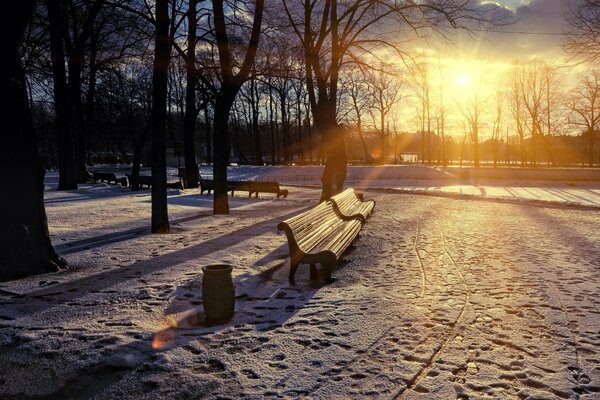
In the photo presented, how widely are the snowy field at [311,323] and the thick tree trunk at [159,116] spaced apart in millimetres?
882

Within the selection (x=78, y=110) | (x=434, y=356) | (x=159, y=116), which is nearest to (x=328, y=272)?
(x=434, y=356)

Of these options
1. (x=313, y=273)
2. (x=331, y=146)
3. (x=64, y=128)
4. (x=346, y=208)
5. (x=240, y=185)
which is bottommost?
(x=313, y=273)

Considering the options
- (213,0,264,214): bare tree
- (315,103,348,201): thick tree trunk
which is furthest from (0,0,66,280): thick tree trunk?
(315,103,348,201): thick tree trunk

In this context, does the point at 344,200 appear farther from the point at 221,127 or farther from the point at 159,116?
the point at 159,116

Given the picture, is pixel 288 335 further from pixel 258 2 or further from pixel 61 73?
pixel 61 73

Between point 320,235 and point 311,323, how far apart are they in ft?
8.86

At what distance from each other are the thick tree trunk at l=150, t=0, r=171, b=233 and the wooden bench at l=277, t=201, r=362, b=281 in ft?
11.0

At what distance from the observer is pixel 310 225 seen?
717 centimetres

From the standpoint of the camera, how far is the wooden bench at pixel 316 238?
19.7 feet

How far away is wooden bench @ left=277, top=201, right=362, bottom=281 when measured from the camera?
6.02 meters

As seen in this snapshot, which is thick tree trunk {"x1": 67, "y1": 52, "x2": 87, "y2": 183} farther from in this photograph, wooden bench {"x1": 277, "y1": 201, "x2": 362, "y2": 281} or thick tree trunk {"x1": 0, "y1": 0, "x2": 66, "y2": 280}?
wooden bench {"x1": 277, "y1": 201, "x2": 362, "y2": 281}

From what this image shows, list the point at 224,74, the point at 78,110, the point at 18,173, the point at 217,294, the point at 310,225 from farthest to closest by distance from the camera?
the point at 78,110, the point at 224,74, the point at 310,225, the point at 18,173, the point at 217,294

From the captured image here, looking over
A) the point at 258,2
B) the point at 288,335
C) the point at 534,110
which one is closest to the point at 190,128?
the point at 258,2

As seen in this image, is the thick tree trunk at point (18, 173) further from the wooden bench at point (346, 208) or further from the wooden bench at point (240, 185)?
the wooden bench at point (240, 185)
